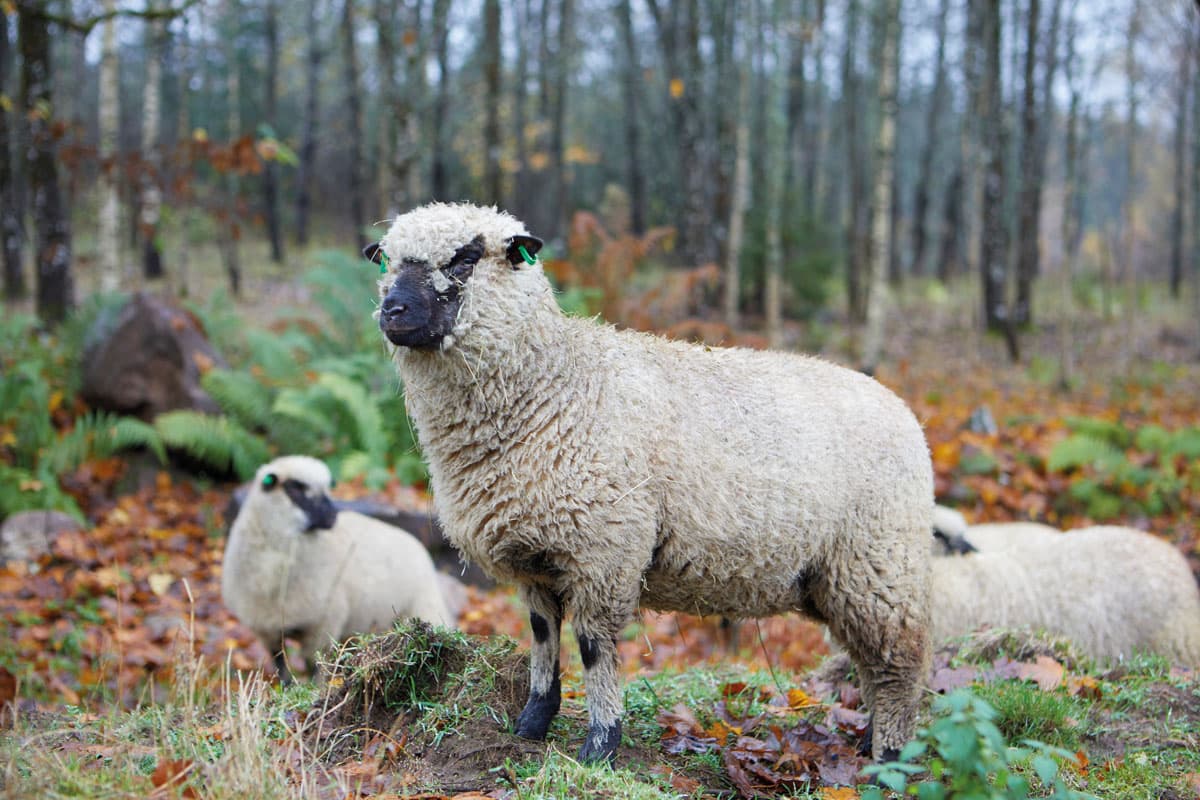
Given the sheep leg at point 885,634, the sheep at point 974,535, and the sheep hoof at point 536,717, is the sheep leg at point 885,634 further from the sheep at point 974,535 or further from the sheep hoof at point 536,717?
the sheep at point 974,535

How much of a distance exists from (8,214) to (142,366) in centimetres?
716

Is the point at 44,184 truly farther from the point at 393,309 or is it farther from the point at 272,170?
the point at 272,170

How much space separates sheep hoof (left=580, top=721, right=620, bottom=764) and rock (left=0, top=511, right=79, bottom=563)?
21.9ft

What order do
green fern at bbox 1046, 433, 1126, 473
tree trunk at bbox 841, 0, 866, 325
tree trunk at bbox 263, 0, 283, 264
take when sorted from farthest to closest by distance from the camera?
tree trunk at bbox 263, 0, 283, 264 < tree trunk at bbox 841, 0, 866, 325 < green fern at bbox 1046, 433, 1126, 473

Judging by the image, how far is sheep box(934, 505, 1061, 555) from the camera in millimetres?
7208

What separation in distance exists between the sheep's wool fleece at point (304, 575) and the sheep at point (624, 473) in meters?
2.65

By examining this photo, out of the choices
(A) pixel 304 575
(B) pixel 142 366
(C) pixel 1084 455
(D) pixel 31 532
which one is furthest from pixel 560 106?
(A) pixel 304 575

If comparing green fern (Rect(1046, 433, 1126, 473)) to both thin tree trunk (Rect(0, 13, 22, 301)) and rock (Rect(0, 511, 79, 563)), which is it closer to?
rock (Rect(0, 511, 79, 563))

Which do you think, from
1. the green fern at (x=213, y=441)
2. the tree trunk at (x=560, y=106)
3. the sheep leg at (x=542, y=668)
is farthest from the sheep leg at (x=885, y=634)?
the tree trunk at (x=560, y=106)

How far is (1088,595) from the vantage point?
6562mm

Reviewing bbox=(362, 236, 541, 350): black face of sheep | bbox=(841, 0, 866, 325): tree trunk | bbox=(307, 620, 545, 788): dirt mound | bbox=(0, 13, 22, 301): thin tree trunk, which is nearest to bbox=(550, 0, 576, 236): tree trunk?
bbox=(841, 0, 866, 325): tree trunk

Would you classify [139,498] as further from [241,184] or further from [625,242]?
[241,184]

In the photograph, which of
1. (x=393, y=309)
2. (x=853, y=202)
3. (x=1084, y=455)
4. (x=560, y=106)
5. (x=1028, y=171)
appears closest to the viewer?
(x=393, y=309)

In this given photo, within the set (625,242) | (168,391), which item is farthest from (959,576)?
(168,391)
